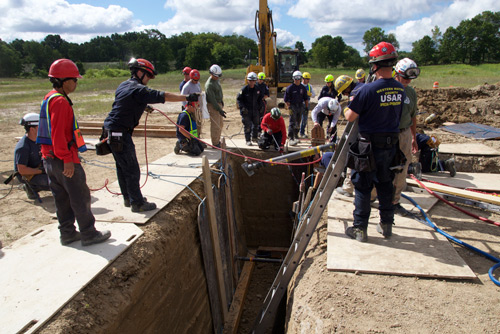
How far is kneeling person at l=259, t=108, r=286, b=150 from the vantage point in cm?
719

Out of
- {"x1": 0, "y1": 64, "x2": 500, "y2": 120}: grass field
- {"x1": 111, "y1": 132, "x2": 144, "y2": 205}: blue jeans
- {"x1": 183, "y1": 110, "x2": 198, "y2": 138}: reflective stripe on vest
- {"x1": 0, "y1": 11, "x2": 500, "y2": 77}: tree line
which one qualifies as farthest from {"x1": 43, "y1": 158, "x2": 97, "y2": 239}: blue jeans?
{"x1": 0, "y1": 11, "x2": 500, "y2": 77}: tree line

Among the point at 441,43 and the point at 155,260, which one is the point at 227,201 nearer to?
the point at 155,260

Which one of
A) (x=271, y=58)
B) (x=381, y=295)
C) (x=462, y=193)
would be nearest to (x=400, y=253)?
(x=381, y=295)

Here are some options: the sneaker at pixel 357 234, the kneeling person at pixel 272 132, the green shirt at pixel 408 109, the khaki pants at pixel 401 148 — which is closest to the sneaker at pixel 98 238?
the sneaker at pixel 357 234

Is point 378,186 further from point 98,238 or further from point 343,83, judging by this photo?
point 98,238

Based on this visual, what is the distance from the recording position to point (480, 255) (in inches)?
128

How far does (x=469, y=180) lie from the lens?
508cm

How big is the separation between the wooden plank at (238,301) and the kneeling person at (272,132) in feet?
8.97

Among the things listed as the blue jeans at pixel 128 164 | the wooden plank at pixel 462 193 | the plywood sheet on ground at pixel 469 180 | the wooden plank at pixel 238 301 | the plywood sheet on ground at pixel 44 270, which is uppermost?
the blue jeans at pixel 128 164

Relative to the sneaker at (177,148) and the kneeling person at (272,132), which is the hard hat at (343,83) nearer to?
the kneeling person at (272,132)

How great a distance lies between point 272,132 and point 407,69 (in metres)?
3.71

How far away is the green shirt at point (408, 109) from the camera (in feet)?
12.5

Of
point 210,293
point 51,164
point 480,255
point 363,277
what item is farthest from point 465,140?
point 51,164

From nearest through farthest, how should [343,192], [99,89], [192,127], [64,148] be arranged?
[64,148] → [343,192] → [192,127] → [99,89]
